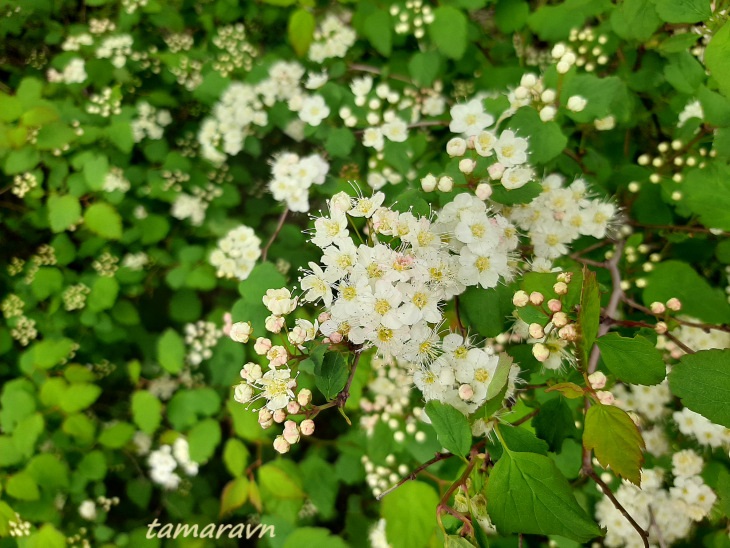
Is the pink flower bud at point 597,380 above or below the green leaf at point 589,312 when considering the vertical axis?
below

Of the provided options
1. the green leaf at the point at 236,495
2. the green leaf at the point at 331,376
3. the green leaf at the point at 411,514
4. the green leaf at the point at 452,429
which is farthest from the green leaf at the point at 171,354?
the green leaf at the point at 452,429

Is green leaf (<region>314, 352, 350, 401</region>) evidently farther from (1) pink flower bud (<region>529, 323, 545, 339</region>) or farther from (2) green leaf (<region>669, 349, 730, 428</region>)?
(2) green leaf (<region>669, 349, 730, 428</region>)

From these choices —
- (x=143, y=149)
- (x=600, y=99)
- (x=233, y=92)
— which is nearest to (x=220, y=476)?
(x=143, y=149)

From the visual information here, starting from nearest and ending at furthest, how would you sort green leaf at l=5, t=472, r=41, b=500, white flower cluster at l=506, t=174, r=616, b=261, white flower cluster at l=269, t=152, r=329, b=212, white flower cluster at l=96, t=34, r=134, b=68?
white flower cluster at l=506, t=174, r=616, b=261 → white flower cluster at l=269, t=152, r=329, b=212 → green leaf at l=5, t=472, r=41, b=500 → white flower cluster at l=96, t=34, r=134, b=68

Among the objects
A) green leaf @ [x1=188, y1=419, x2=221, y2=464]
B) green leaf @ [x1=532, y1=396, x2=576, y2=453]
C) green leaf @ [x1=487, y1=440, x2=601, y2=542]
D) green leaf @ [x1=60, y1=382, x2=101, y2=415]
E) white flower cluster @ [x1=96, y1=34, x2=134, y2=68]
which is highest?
white flower cluster @ [x1=96, y1=34, x2=134, y2=68]

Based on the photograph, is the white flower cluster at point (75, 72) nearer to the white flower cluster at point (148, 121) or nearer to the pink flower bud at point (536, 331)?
the white flower cluster at point (148, 121)

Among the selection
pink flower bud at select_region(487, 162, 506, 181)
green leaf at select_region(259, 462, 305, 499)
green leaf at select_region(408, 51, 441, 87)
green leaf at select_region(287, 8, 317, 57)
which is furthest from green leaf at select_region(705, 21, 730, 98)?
green leaf at select_region(259, 462, 305, 499)

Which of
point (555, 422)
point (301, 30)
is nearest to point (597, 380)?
point (555, 422)
